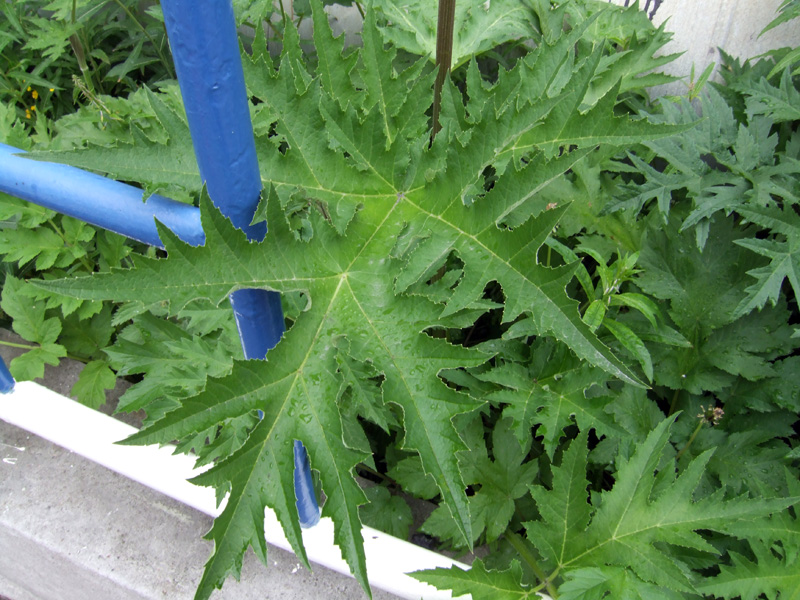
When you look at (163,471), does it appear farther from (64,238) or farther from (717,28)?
(717,28)

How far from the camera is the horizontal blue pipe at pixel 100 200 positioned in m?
0.83

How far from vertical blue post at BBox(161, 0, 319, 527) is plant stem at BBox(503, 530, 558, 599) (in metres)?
0.86

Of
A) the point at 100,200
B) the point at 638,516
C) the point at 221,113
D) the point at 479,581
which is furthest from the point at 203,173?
the point at 638,516

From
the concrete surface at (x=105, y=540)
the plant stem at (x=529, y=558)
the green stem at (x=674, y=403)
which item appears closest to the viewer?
the plant stem at (x=529, y=558)

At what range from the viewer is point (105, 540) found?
1.62 m

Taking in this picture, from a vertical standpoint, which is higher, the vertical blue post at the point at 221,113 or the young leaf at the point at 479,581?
the vertical blue post at the point at 221,113

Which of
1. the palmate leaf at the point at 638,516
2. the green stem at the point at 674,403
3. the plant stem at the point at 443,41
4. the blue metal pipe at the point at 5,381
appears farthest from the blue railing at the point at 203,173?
the green stem at the point at 674,403

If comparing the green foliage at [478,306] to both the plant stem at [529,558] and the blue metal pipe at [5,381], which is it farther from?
the blue metal pipe at [5,381]

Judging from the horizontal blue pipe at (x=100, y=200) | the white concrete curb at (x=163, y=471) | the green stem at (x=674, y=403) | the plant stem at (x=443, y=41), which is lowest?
the white concrete curb at (x=163, y=471)

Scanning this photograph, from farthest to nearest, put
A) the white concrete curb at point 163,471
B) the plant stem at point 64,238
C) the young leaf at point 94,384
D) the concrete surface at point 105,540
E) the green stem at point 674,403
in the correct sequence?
1. the plant stem at point 64,238
2. the young leaf at point 94,384
3. the green stem at point 674,403
4. the concrete surface at point 105,540
5. the white concrete curb at point 163,471

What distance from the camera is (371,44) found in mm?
1000

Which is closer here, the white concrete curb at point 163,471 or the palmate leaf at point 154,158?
the palmate leaf at point 154,158

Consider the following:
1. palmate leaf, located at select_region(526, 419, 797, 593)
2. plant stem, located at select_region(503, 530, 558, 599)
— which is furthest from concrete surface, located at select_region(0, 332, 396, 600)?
palmate leaf, located at select_region(526, 419, 797, 593)

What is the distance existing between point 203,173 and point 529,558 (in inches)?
46.4
